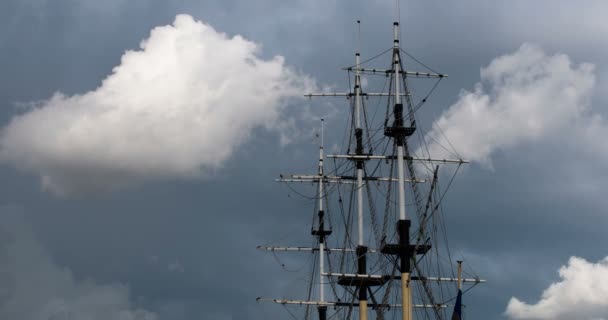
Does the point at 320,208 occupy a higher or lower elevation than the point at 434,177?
higher

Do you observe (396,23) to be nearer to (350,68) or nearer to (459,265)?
(350,68)

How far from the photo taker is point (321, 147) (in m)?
127

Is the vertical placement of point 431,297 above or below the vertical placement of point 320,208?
below

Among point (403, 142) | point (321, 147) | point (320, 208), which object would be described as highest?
point (321, 147)

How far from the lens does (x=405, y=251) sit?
7575 centimetres

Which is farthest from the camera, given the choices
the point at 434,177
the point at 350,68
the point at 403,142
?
the point at 350,68

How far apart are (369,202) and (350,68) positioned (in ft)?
67.7

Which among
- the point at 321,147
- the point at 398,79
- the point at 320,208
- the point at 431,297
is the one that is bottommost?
the point at 431,297

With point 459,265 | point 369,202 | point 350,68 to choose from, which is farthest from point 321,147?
point 459,265

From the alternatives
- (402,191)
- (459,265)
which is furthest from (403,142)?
(459,265)

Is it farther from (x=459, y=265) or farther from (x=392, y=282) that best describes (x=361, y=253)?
(x=459, y=265)

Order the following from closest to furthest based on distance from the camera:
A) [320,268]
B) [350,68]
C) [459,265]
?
[459,265], [350,68], [320,268]

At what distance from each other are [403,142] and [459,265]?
59.9 ft

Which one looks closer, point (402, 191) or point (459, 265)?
point (459, 265)
